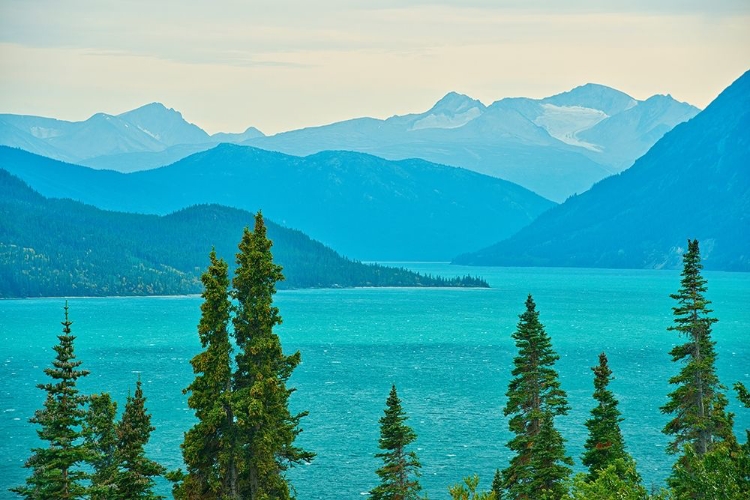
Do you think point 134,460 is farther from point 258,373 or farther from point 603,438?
point 603,438

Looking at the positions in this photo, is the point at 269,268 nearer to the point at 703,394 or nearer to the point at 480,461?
the point at 703,394

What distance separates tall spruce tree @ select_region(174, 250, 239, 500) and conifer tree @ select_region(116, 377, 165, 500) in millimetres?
1621

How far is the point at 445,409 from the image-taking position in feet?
415

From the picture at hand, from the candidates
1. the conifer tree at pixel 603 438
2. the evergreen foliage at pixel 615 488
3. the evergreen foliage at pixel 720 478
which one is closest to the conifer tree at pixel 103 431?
the evergreen foliage at pixel 615 488

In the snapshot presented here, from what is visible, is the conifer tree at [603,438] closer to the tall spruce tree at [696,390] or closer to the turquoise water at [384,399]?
the tall spruce tree at [696,390]

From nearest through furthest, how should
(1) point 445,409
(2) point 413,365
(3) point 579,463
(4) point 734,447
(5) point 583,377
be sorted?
(4) point 734,447 → (3) point 579,463 → (1) point 445,409 → (5) point 583,377 → (2) point 413,365

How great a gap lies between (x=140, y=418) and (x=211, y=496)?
15.9ft

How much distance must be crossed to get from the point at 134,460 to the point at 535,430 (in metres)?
20.4

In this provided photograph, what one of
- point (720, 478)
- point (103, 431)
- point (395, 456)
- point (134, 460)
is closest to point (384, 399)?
point (395, 456)

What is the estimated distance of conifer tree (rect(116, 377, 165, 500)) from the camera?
46.7 meters

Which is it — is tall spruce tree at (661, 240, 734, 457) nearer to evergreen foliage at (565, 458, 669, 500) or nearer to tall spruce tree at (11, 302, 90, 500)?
evergreen foliage at (565, 458, 669, 500)

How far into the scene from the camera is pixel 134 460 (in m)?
47.1

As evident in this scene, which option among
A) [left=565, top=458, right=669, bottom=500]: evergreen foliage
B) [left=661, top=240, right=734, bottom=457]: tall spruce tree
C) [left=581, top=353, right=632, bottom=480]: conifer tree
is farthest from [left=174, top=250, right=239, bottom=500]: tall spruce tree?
[left=661, top=240, right=734, bottom=457]: tall spruce tree

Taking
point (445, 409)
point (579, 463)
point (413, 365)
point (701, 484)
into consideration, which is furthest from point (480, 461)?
point (413, 365)
